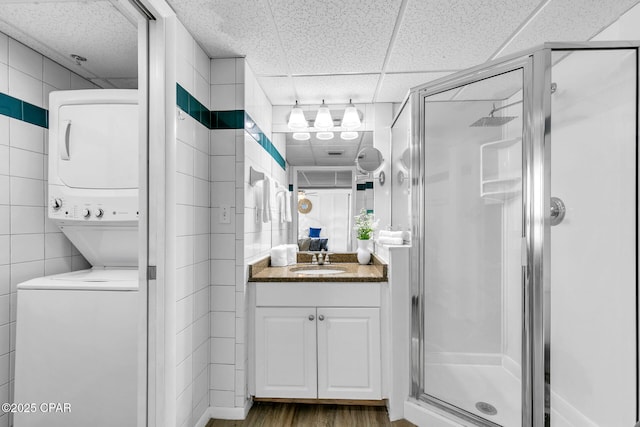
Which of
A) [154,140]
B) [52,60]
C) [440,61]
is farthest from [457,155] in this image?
[52,60]

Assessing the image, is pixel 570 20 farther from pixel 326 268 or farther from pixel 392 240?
pixel 326 268

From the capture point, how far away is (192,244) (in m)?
1.94

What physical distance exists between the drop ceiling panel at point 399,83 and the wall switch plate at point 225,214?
1.34m

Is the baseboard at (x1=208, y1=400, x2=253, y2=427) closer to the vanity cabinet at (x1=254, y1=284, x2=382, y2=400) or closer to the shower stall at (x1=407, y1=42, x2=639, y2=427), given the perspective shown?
the vanity cabinet at (x1=254, y1=284, x2=382, y2=400)

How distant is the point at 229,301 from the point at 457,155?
1509mm

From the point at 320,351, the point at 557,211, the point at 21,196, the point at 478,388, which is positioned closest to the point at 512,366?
the point at 478,388

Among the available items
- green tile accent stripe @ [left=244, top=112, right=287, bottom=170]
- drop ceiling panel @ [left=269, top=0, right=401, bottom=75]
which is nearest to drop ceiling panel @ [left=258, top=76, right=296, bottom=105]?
drop ceiling panel @ [left=269, top=0, right=401, bottom=75]

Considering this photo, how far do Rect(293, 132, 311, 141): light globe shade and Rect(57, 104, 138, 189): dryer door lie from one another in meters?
1.25

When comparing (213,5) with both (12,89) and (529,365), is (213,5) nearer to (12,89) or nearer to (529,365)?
(12,89)

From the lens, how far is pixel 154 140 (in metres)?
1.73

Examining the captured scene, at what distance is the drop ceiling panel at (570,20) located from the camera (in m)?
1.62

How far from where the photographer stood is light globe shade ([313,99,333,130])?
9.26 feet

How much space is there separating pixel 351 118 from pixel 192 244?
1.56 metres

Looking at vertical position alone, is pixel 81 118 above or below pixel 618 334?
above
